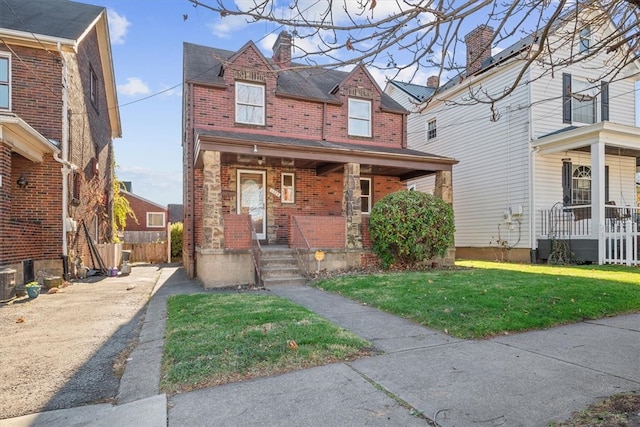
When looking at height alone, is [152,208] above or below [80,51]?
below

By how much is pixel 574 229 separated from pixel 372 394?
1321 centimetres

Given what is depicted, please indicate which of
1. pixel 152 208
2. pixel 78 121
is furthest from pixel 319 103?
pixel 152 208

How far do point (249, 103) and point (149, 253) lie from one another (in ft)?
34.1

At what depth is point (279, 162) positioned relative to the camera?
484 inches

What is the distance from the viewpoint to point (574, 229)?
13258mm

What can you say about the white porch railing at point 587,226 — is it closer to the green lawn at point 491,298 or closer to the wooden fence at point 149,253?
the green lawn at point 491,298

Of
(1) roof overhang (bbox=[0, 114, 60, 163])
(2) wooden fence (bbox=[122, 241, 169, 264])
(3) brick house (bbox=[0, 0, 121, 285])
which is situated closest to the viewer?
(1) roof overhang (bbox=[0, 114, 60, 163])

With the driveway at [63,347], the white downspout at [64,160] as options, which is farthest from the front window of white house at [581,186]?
the white downspout at [64,160]

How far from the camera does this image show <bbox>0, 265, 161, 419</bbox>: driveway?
319 cm

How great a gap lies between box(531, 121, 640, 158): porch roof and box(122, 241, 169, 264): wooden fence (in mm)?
16583

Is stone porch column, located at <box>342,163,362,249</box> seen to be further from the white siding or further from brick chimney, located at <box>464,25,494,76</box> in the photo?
brick chimney, located at <box>464,25,494,76</box>

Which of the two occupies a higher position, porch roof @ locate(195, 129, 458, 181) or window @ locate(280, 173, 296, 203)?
porch roof @ locate(195, 129, 458, 181)

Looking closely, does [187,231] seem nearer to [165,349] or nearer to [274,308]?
[274,308]

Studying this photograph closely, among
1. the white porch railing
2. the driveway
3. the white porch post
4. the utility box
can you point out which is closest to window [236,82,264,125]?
the driveway
